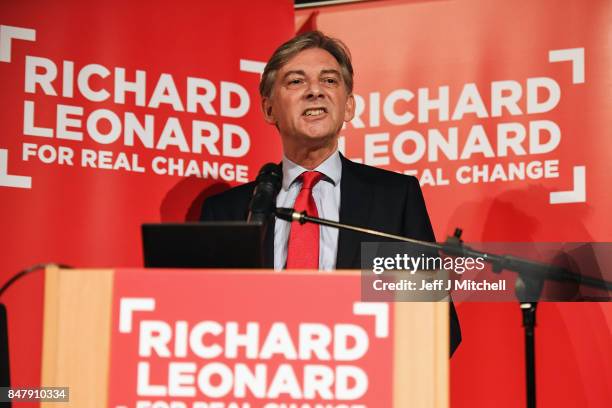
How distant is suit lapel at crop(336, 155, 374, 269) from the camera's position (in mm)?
2727

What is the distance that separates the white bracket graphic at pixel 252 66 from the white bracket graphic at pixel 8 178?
3.35 ft

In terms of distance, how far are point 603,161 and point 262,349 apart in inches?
88.9

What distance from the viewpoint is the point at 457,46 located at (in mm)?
3566

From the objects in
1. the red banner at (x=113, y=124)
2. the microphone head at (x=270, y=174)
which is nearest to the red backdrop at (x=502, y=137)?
the red banner at (x=113, y=124)

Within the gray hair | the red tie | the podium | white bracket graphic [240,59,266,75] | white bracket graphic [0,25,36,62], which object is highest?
white bracket graphic [240,59,266,75]

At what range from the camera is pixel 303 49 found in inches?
122

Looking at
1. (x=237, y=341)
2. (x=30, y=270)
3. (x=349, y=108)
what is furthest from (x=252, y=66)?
(x=237, y=341)

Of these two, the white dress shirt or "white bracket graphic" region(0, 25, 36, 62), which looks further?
"white bracket graphic" region(0, 25, 36, 62)

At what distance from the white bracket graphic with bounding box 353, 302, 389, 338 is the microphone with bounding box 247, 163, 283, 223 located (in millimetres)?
643

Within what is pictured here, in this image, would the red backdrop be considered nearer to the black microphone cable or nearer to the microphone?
the microphone

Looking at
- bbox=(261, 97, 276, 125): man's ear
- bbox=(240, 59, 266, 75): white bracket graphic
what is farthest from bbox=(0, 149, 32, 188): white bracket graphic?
bbox=(240, 59, 266, 75): white bracket graphic

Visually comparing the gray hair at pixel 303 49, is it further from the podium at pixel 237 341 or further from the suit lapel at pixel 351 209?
the podium at pixel 237 341

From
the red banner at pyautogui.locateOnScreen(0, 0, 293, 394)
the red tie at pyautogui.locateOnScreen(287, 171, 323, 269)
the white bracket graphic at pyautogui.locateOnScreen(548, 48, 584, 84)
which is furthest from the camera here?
the white bracket graphic at pyautogui.locateOnScreen(548, 48, 584, 84)

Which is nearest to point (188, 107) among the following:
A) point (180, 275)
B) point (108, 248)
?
point (108, 248)
